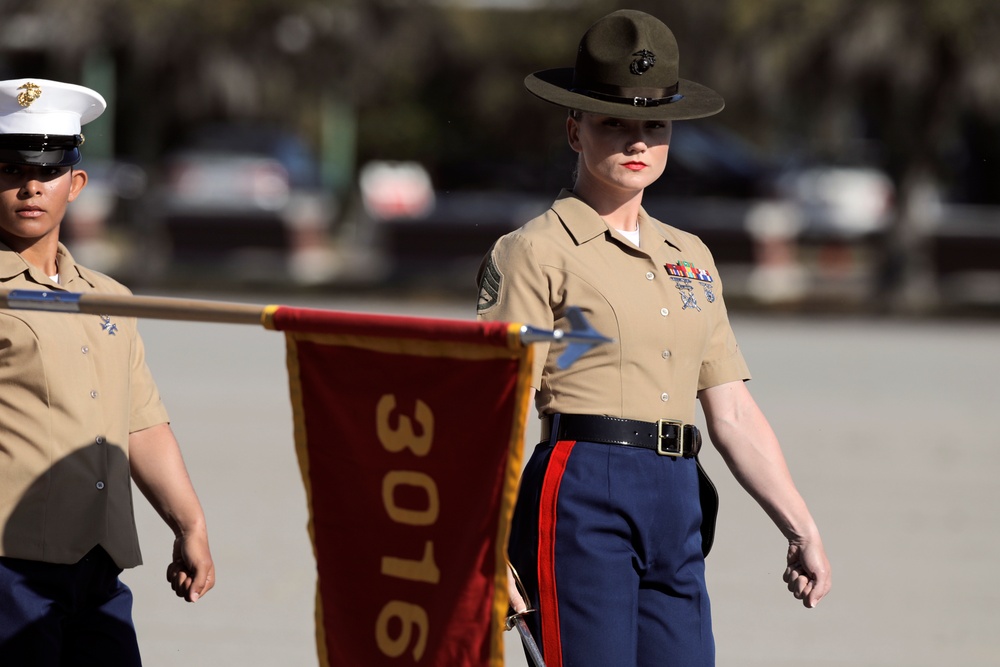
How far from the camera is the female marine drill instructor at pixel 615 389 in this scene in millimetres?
2955

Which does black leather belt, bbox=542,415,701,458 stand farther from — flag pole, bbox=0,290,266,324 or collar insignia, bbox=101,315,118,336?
collar insignia, bbox=101,315,118,336

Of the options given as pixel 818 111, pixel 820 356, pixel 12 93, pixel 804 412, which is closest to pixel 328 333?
pixel 12 93

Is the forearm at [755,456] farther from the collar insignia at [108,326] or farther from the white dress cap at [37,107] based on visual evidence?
the white dress cap at [37,107]

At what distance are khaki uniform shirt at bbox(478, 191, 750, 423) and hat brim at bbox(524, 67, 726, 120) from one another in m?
0.21

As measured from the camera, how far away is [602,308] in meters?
Result: 3.01

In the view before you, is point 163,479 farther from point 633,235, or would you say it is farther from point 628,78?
point 628,78

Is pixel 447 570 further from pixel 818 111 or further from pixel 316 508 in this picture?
pixel 818 111

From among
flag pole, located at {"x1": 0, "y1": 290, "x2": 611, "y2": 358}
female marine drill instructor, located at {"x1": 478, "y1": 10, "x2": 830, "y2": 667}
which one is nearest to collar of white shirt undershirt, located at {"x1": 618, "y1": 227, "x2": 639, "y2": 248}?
female marine drill instructor, located at {"x1": 478, "y1": 10, "x2": 830, "y2": 667}

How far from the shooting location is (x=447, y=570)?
8.38ft

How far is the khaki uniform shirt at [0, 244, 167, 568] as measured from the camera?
2965 mm

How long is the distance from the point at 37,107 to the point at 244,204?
20.8m

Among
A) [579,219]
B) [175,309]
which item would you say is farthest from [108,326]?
[579,219]

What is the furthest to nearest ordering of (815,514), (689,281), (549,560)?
(815,514), (689,281), (549,560)

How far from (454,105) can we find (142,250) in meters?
15.9
